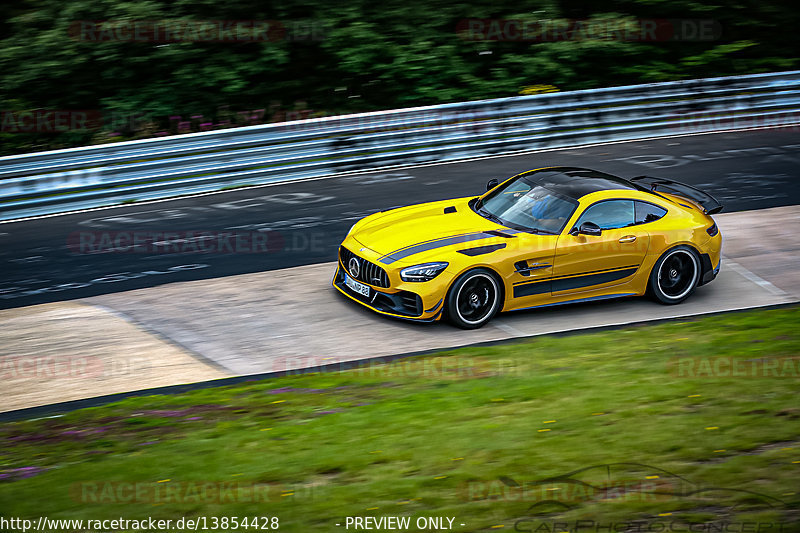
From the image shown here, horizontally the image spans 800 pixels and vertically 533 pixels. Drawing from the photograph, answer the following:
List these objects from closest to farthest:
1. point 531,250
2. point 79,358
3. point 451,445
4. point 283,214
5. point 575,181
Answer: point 451,445 < point 79,358 < point 531,250 < point 575,181 < point 283,214

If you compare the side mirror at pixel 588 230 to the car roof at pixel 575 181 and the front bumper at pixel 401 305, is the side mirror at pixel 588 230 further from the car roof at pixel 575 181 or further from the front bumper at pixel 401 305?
the front bumper at pixel 401 305

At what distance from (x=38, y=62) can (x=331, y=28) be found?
6123mm

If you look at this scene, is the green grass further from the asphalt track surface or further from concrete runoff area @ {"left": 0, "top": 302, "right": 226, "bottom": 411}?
the asphalt track surface

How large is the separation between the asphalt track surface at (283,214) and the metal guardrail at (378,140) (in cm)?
29

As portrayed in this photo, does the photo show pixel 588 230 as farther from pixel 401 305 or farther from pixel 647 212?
pixel 401 305

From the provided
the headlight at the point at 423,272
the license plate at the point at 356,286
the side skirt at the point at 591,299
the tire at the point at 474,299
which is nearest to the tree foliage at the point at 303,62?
the license plate at the point at 356,286

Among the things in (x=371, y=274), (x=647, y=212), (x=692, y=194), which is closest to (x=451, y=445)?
(x=371, y=274)

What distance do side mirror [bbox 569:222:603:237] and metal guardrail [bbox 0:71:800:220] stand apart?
7071mm

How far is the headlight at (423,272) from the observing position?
903 centimetres

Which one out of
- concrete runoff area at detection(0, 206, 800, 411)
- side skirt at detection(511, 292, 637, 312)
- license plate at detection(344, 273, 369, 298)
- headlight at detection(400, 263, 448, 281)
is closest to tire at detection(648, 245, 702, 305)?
concrete runoff area at detection(0, 206, 800, 411)

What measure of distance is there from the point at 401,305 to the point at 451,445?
9.51 feet

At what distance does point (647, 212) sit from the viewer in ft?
32.7

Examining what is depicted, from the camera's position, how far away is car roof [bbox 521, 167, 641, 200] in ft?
32.5

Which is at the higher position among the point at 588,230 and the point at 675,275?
the point at 588,230
